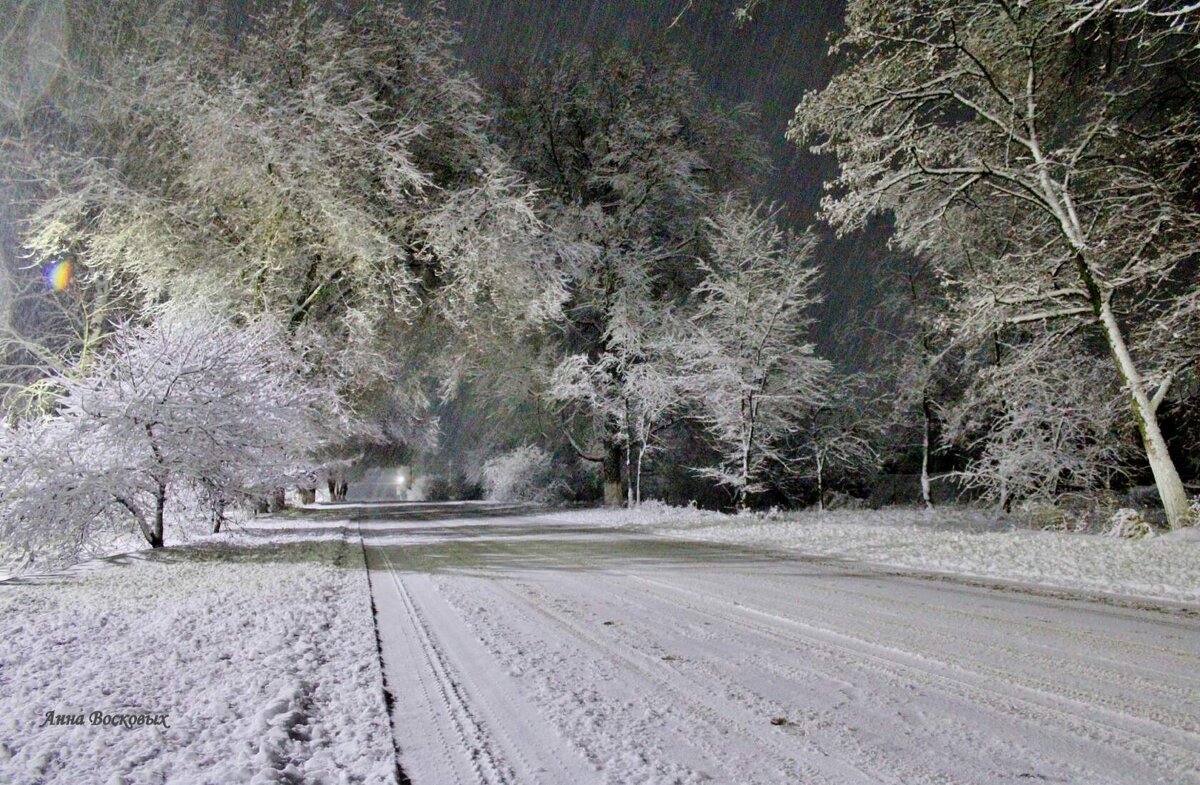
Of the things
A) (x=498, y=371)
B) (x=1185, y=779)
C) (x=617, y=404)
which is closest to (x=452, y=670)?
(x=1185, y=779)

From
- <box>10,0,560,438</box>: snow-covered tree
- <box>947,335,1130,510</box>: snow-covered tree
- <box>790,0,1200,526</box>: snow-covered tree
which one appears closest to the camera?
<box>790,0,1200,526</box>: snow-covered tree

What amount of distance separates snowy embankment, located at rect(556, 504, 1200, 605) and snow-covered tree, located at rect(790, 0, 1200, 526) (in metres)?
2.17

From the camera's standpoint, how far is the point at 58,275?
14430 mm

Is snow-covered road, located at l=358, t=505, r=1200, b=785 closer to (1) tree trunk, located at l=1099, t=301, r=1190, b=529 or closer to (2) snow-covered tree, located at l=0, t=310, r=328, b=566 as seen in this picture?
(2) snow-covered tree, located at l=0, t=310, r=328, b=566

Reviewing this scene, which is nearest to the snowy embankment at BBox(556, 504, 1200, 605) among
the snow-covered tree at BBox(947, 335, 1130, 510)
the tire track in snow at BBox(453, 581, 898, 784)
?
the snow-covered tree at BBox(947, 335, 1130, 510)

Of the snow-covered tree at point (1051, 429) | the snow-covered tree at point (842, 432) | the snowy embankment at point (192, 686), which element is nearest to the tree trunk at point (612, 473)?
the snow-covered tree at point (842, 432)

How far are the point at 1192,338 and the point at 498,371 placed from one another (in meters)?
18.1

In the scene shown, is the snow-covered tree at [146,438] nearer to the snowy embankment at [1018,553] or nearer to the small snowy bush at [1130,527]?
the snowy embankment at [1018,553]

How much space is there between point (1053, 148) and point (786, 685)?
492 inches

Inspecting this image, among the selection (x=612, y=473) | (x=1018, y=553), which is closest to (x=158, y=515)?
(x=1018, y=553)

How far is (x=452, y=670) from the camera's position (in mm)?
A: 3877

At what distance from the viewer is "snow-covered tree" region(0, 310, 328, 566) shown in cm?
807

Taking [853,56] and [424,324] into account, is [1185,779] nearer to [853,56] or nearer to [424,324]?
[853,56]

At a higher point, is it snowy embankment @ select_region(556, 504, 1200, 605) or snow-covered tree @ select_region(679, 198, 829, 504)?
snow-covered tree @ select_region(679, 198, 829, 504)
